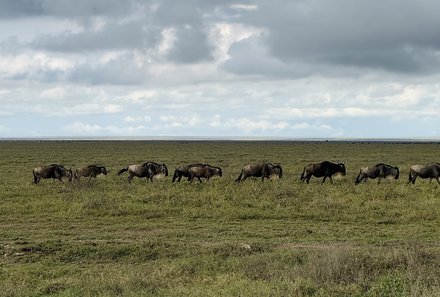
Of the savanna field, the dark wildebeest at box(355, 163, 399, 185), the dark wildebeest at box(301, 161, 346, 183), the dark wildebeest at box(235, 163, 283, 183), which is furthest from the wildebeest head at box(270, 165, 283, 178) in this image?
the dark wildebeest at box(355, 163, 399, 185)

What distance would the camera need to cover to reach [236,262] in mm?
10836

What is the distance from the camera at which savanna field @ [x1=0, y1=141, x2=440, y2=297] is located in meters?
9.12

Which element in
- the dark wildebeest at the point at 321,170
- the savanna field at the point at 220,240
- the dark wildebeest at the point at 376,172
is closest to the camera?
the savanna field at the point at 220,240

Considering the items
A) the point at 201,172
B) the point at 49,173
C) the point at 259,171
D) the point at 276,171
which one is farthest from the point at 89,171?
the point at 276,171

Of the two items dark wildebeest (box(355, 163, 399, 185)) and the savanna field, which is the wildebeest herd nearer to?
dark wildebeest (box(355, 163, 399, 185))

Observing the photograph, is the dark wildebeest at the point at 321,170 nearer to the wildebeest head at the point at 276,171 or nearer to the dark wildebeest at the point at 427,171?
the wildebeest head at the point at 276,171

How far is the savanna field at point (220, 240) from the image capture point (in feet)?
29.9

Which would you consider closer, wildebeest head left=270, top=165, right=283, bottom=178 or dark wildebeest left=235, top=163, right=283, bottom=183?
dark wildebeest left=235, top=163, right=283, bottom=183

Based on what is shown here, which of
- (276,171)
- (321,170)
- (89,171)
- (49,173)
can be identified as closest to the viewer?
(49,173)

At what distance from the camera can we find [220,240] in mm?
13750

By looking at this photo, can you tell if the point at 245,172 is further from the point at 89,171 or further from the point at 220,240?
the point at 220,240

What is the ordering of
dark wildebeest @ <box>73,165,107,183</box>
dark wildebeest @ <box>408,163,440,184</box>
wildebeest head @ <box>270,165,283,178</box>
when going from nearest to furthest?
dark wildebeest @ <box>408,163,440,184</box>, dark wildebeest @ <box>73,165,107,183</box>, wildebeest head @ <box>270,165,283,178</box>

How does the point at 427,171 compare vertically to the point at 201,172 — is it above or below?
above

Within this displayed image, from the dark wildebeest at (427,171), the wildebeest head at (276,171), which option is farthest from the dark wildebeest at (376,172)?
the wildebeest head at (276,171)
